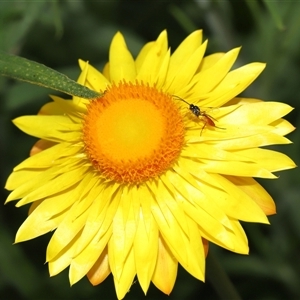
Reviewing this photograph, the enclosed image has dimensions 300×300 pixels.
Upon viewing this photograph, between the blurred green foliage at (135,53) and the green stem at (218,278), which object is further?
the blurred green foliage at (135,53)

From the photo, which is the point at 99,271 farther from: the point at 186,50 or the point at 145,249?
the point at 186,50

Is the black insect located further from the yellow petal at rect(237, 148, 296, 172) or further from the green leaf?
the green leaf

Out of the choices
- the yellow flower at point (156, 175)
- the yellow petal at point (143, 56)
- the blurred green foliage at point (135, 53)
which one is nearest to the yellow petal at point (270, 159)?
the yellow flower at point (156, 175)

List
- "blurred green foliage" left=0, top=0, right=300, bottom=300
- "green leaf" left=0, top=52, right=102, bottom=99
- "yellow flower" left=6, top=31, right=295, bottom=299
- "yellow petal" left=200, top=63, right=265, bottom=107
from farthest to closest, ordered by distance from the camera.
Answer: "blurred green foliage" left=0, top=0, right=300, bottom=300 → "yellow petal" left=200, top=63, right=265, bottom=107 → "yellow flower" left=6, top=31, right=295, bottom=299 → "green leaf" left=0, top=52, right=102, bottom=99

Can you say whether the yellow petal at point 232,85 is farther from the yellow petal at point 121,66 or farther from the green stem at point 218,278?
the green stem at point 218,278

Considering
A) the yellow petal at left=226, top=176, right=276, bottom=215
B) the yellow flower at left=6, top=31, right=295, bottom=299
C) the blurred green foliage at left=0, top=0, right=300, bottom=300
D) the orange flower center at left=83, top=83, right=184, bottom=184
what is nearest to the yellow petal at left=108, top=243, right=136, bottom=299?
the yellow flower at left=6, top=31, right=295, bottom=299

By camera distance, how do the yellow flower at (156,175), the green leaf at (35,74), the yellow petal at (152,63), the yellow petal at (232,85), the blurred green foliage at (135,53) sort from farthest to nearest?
1. the blurred green foliage at (135,53)
2. the yellow petal at (152,63)
3. the yellow petal at (232,85)
4. the yellow flower at (156,175)
5. the green leaf at (35,74)

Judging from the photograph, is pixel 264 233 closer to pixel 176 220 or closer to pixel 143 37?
pixel 143 37
